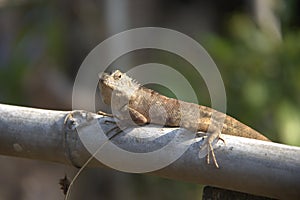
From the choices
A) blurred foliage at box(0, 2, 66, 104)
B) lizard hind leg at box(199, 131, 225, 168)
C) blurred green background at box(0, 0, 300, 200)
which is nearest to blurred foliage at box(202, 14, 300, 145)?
blurred green background at box(0, 0, 300, 200)

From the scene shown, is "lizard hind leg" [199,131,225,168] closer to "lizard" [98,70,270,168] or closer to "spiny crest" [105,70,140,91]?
"lizard" [98,70,270,168]

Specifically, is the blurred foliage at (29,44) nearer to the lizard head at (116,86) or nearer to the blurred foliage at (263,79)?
the blurred foliage at (263,79)

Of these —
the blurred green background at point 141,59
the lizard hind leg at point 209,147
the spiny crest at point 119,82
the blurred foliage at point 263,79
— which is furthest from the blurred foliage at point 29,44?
the lizard hind leg at point 209,147

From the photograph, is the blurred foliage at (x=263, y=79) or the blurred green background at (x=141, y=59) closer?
the blurred foliage at (x=263, y=79)

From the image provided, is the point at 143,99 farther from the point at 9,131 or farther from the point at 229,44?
the point at 229,44

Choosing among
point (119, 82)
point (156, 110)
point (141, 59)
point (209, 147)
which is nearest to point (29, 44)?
point (141, 59)

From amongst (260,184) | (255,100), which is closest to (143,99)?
(260,184)
